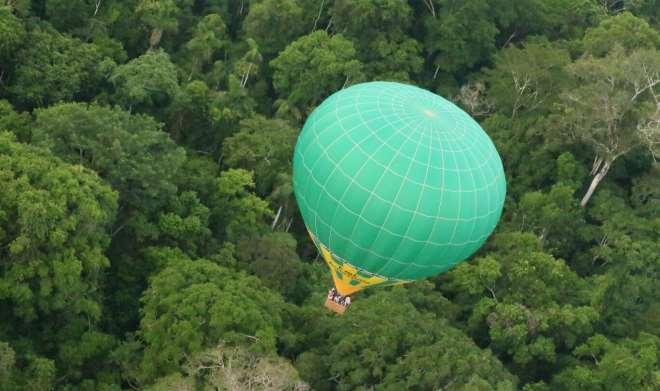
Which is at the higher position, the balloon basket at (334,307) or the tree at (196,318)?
the tree at (196,318)

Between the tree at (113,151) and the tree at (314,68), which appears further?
the tree at (314,68)

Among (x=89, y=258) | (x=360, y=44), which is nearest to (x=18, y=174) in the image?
(x=89, y=258)

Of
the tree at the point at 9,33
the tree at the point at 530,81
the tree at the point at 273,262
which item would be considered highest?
the tree at the point at 9,33

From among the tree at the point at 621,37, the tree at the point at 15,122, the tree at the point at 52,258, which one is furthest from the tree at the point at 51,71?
the tree at the point at 621,37

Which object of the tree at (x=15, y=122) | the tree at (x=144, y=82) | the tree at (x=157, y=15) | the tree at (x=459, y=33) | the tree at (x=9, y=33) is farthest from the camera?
the tree at (x=459, y=33)

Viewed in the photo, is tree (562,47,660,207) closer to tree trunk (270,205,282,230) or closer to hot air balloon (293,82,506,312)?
hot air balloon (293,82,506,312)

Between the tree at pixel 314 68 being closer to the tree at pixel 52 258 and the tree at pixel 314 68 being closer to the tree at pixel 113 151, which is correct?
the tree at pixel 113 151

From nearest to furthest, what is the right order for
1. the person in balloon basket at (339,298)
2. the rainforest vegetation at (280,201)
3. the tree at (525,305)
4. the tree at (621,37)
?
the rainforest vegetation at (280,201)
the person in balloon basket at (339,298)
the tree at (525,305)
the tree at (621,37)
